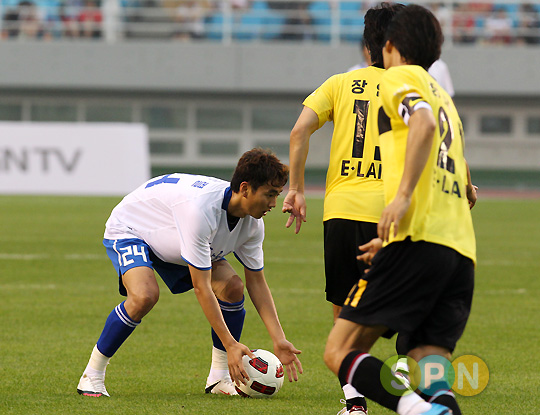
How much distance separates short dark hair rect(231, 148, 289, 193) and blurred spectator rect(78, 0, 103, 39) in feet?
93.7

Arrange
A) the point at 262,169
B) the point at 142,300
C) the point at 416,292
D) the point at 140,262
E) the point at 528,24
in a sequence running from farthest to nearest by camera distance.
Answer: the point at 528,24
the point at 140,262
the point at 142,300
the point at 262,169
the point at 416,292

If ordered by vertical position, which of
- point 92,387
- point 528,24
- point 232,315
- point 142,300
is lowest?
point 92,387

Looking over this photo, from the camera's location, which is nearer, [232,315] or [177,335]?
[232,315]

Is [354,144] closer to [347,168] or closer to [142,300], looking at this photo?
[347,168]

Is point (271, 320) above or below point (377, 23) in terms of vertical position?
below

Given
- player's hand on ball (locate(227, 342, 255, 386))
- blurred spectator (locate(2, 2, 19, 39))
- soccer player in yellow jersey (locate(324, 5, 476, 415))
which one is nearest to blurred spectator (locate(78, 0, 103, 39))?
blurred spectator (locate(2, 2, 19, 39))

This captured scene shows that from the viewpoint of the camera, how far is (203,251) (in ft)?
15.8

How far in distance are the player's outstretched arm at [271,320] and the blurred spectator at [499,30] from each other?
28684 millimetres

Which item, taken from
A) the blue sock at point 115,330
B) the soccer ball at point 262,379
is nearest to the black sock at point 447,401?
the soccer ball at point 262,379

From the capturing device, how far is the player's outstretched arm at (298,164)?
15.5ft

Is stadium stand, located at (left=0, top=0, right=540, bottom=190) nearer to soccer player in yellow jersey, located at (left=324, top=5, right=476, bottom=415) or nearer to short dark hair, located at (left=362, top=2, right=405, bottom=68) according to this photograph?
short dark hair, located at (left=362, top=2, right=405, bottom=68)

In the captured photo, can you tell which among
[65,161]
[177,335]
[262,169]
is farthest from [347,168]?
[65,161]

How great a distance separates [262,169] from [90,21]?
28.9 m

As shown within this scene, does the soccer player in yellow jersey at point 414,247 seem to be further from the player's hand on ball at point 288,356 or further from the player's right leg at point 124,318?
the player's right leg at point 124,318
